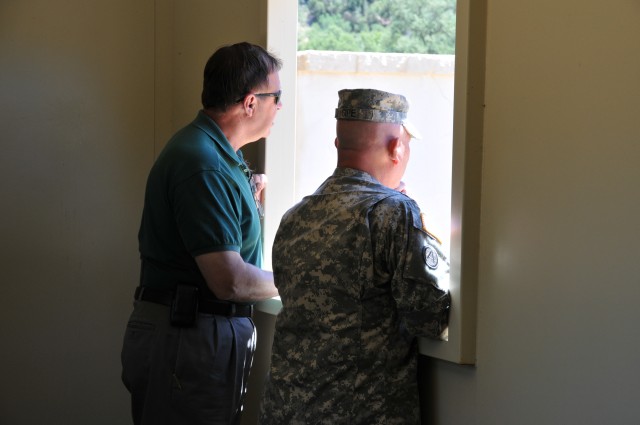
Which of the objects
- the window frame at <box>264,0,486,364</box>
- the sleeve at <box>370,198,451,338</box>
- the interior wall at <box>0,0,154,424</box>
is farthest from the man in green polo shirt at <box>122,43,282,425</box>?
the interior wall at <box>0,0,154,424</box>

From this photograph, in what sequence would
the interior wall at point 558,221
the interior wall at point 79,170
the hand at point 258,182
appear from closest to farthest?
the interior wall at point 558,221 < the hand at point 258,182 < the interior wall at point 79,170

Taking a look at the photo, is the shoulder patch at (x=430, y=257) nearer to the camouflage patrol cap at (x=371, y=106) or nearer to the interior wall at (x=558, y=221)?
the interior wall at (x=558, y=221)

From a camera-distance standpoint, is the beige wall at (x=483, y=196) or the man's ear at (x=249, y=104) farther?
the man's ear at (x=249, y=104)

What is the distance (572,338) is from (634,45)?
63cm

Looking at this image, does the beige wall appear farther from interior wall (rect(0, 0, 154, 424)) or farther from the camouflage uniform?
the camouflage uniform

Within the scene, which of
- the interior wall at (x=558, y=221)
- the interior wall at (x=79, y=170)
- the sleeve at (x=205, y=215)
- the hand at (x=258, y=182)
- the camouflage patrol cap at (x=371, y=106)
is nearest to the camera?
the interior wall at (x=558, y=221)

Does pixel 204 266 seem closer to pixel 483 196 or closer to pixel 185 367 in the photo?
pixel 185 367

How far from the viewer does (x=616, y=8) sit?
72.1 inches

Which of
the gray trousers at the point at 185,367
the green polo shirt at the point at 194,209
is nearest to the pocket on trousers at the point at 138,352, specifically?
the gray trousers at the point at 185,367

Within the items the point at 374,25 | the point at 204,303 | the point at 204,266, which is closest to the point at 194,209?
the point at 204,266

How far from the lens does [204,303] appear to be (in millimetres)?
2719

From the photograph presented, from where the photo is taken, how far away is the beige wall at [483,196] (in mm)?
1854

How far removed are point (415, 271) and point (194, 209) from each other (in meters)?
0.74

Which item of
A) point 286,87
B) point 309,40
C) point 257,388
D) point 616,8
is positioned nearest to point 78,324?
point 257,388
